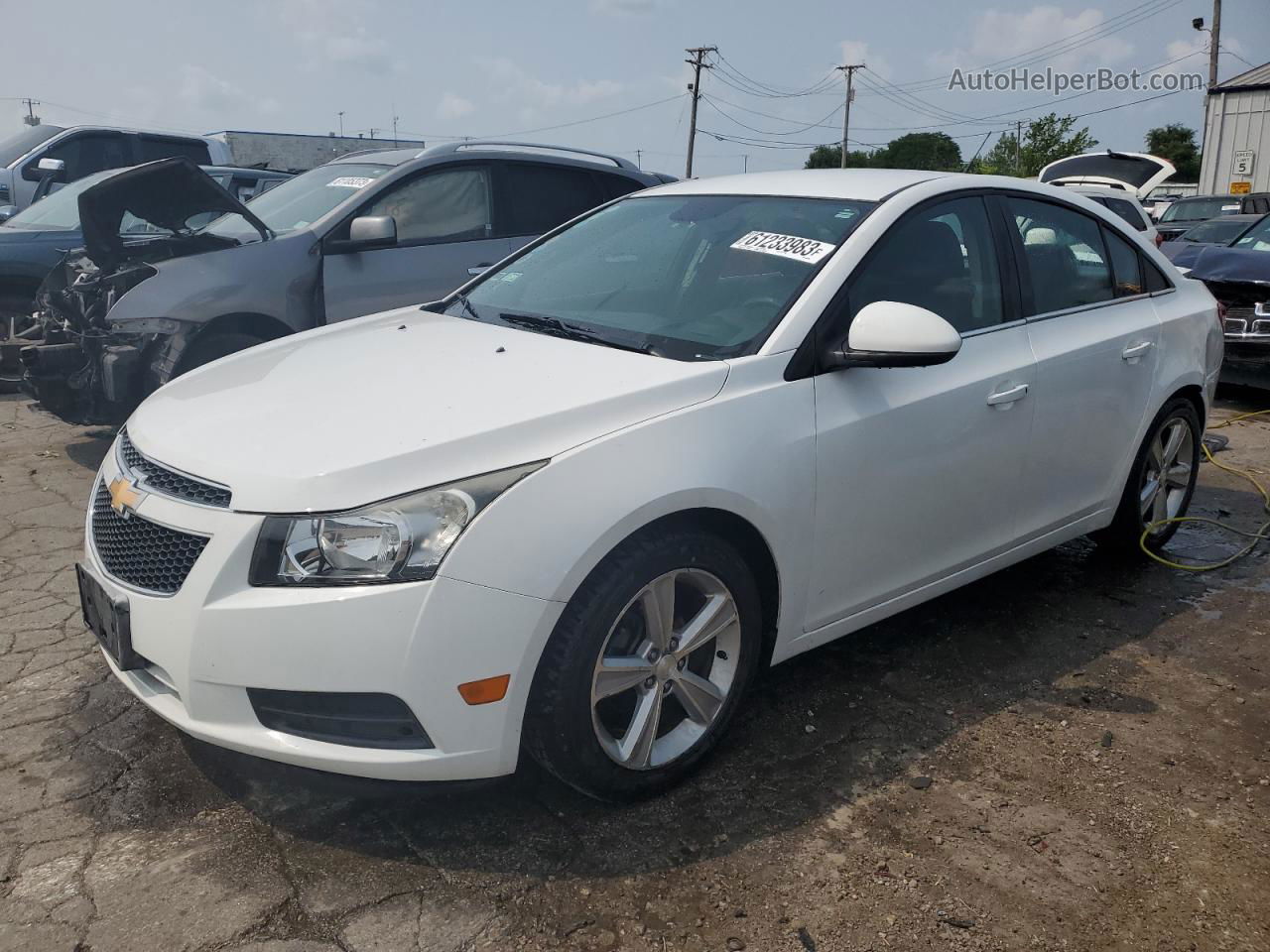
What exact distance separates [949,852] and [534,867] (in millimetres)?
Result: 1005

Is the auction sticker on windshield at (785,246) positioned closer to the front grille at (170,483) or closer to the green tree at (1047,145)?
the front grille at (170,483)

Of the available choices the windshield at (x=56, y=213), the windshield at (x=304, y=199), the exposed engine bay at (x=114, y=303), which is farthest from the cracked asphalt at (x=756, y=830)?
the windshield at (x=56, y=213)

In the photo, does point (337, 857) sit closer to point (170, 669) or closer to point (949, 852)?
point (170, 669)

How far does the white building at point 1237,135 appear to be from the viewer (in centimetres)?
3019

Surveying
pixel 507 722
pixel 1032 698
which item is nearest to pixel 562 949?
pixel 507 722

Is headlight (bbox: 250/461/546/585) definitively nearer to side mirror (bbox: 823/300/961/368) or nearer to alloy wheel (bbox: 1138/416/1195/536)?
side mirror (bbox: 823/300/961/368)

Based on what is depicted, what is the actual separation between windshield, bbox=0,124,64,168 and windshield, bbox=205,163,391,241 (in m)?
7.47

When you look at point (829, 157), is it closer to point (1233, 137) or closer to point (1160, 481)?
point (1233, 137)

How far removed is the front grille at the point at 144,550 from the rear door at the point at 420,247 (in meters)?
3.34

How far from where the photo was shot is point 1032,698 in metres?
3.54

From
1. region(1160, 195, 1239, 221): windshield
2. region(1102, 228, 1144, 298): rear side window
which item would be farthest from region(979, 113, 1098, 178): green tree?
region(1102, 228, 1144, 298): rear side window

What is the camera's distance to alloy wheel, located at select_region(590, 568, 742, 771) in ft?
8.93

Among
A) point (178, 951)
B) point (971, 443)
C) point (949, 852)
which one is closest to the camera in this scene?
point (178, 951)

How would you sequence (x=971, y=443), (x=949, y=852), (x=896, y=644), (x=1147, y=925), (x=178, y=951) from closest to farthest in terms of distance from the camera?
(x=178, y=951), (x=1147, y=925), (x=949, y=852), (x=971, y=443), (x=896, y=644)
